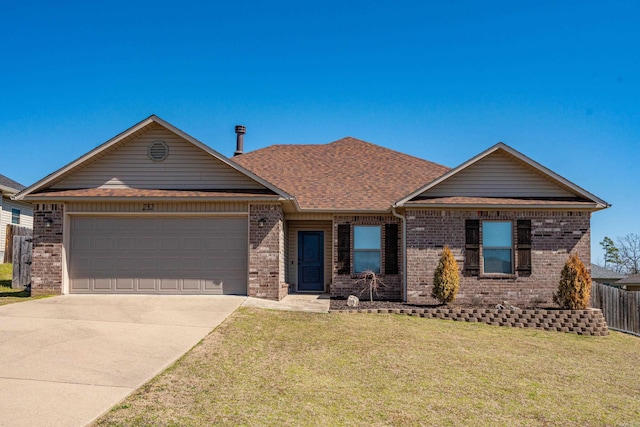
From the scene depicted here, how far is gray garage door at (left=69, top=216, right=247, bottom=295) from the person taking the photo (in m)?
14.3

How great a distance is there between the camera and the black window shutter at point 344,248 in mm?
16484

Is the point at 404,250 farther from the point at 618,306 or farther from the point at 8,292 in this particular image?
the point at 8,292

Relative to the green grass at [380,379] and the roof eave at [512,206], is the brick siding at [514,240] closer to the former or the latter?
the roof eave at [512,206]

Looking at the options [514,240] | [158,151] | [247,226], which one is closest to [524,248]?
[514,240]

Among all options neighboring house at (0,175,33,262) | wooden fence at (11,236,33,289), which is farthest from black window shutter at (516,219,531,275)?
neighboring house at (0,175,33,262)

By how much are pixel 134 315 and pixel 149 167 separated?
4.69 metres

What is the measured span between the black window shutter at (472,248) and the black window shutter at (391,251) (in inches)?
87.1

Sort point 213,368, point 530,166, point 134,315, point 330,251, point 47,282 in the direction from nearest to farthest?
point 213,368 < point 134,315 < point 47,282 < point 530,166 < point 330,251

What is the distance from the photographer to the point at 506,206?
1485 cm

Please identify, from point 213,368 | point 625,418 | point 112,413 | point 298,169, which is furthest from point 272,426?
point 298,169

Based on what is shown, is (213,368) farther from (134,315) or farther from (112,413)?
(134,315)

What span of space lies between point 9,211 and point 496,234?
23.5m

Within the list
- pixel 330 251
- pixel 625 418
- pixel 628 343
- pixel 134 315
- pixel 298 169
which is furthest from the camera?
pixel 298 169

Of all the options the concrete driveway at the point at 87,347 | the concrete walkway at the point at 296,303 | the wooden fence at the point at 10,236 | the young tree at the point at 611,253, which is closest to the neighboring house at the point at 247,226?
the concrete walkway at the point at 296,303
